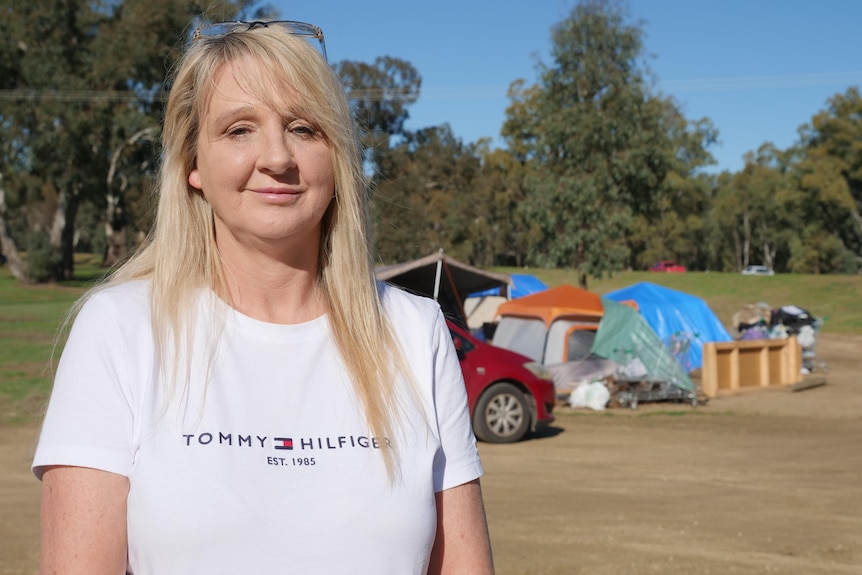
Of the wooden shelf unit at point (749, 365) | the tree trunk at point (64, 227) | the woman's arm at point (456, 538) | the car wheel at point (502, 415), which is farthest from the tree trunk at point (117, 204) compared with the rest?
the woman's arm at point (456, 538)

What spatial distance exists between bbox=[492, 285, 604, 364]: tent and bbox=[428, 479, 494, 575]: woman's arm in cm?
1580

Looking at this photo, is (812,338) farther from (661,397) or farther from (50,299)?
(50,299)

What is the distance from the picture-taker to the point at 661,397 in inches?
637

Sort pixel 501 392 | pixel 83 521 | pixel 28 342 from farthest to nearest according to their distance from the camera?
pixel 28 342, pixel 501 392, pixel 83 521

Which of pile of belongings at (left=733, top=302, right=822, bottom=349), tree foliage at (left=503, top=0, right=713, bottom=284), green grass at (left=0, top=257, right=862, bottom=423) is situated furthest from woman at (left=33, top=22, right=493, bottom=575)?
tree foliage at (left=503, top=0, right=713, bottom=284)

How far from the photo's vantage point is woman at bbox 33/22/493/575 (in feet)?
5.37

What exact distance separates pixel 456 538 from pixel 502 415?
1081cm

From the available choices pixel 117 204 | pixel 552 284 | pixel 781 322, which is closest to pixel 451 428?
pixel 781 322

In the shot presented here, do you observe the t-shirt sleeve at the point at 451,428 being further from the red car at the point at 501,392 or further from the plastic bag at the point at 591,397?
the plastic bag at the point at 591,397

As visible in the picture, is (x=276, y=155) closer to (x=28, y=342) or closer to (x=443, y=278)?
(x=443, y=278)

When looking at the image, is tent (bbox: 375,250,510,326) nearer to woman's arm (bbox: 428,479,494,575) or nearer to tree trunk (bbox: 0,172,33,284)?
woman's arm (bbox: 428,479,494,575)

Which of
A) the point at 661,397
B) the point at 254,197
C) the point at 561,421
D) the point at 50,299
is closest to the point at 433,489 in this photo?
the point at 254,197

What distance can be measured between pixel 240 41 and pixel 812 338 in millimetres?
20219

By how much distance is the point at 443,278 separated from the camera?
18.2 meters
